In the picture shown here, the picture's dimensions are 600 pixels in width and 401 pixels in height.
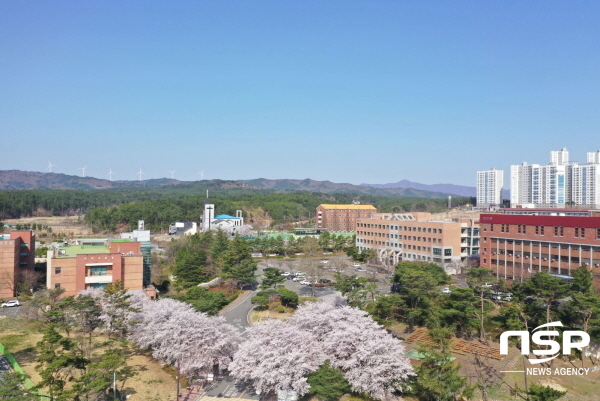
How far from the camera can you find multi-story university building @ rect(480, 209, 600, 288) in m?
30.0

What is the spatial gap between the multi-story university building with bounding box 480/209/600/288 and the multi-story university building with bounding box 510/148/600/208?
51.0 meters

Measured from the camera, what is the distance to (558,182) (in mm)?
90375

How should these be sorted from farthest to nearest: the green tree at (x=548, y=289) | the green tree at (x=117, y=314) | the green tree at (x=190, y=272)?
the green tree at (x=190, y=272) → the green tree at (x=548, y=289) → the green tree at (x=117, y=314)

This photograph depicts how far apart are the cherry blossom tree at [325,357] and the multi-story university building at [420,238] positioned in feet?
87.5

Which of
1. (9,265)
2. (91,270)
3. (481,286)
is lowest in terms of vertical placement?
(9,265)

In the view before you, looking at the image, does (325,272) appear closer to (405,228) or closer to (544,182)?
(405,228)

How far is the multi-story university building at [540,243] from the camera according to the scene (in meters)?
30.0

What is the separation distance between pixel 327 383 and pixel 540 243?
24028 millimetres

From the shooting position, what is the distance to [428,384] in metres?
15.6

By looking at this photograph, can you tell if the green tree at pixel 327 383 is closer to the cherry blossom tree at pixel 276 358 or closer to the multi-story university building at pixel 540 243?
the cherry blossom tree at pixel 276 358

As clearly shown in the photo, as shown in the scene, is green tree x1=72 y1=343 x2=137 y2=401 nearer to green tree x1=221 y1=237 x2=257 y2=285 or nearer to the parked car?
green tree x1=221 y1=237 x2=257 y2=285

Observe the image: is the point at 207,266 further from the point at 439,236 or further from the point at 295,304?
the point at 439,236

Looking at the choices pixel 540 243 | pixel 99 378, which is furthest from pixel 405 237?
pixel 99 378

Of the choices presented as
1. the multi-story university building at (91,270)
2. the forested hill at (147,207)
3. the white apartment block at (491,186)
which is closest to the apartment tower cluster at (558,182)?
the white apartment block at (491,186)
